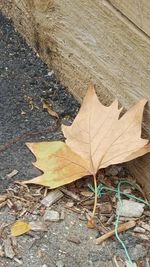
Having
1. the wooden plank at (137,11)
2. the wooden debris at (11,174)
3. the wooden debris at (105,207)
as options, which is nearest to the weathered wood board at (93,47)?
the wooden plank at (137,11)

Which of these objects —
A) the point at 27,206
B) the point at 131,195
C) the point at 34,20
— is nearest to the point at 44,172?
the point at 27,206

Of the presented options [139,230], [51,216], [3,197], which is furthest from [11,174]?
[139,230]

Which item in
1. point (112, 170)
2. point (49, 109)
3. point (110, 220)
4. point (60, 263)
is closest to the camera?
point (60, 263)

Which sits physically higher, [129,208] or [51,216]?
[129,208]

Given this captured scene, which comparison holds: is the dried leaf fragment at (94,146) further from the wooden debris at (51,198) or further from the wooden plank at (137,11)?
the wooden plank at (137,11)

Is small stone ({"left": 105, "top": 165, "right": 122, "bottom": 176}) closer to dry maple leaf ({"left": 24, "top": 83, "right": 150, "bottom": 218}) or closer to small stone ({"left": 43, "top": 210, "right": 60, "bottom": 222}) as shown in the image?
dry maple leaf ({"left": 24, "top": 83, "right": 150, "bottom": 218})

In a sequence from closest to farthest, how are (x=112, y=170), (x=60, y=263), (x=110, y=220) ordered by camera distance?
(x=60, y=263) → (x=110, y=220) → (x=112, y=170)

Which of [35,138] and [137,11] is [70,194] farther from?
[137,11]
